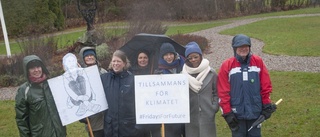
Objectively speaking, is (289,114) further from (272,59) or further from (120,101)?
(272,59)

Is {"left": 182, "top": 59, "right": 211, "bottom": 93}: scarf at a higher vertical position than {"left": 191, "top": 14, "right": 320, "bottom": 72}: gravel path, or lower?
higher

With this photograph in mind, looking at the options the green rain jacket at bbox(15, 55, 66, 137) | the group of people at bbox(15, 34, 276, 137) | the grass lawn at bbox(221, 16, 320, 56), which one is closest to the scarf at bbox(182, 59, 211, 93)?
the group of people at bbox(15, 34, 276, 137)

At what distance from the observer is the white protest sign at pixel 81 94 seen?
4379 mm

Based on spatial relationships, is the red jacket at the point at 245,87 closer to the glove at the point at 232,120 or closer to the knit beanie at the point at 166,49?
the glove at the point at 232,120

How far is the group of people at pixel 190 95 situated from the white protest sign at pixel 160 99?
147 mm

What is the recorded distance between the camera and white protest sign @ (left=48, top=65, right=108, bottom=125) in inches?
172

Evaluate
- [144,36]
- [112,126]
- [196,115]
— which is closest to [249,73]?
[196,115]

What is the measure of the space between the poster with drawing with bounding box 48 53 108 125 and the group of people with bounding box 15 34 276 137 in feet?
0.29

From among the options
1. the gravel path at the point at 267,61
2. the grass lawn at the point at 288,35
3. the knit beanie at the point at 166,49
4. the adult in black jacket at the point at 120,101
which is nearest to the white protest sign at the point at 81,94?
the adult in black jacket at the point at 120,101

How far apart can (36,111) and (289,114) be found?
5193 mm

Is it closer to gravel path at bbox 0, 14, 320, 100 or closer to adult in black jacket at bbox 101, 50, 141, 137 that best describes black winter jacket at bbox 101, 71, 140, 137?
adult in black jacket at bbox 101, 50, 141, 137

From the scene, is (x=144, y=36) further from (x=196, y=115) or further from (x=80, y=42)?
(x=80, y=42)

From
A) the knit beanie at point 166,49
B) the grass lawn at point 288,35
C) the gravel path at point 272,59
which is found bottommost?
the gravel path at point 272,59

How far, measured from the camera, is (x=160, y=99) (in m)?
4.36
